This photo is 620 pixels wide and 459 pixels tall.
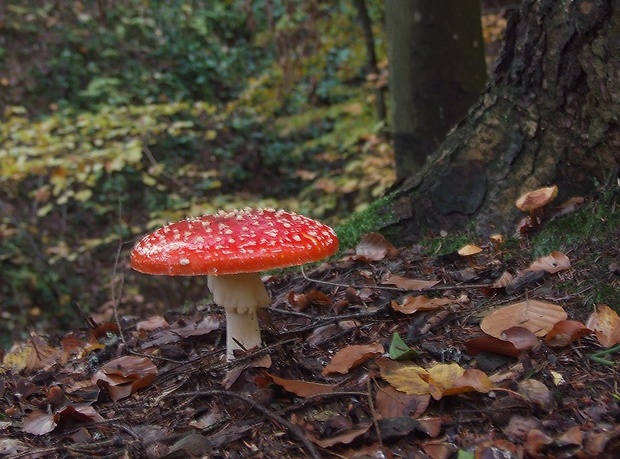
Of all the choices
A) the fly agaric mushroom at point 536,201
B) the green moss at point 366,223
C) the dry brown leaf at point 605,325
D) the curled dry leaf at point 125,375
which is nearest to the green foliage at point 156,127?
the green moss at point 366,223

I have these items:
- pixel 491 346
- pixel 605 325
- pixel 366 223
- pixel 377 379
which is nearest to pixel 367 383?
pixel 377 379

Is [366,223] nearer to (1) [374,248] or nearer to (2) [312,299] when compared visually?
(1) [374,248]

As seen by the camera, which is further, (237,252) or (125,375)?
(125,375)

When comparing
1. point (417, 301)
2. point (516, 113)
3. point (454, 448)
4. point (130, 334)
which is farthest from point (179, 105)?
point (454, 448)

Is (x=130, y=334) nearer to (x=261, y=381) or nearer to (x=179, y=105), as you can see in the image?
(x=261, y=381)

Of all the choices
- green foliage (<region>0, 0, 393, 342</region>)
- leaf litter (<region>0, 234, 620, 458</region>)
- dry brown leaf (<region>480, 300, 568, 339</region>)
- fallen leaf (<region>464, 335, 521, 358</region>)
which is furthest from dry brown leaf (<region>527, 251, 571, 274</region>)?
green foliage (<region>0, 0, 393, 342</region>)

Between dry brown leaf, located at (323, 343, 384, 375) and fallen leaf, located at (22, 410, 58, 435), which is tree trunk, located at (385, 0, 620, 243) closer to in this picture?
dry brown leaf, located at (323, 343, 384, 375)
